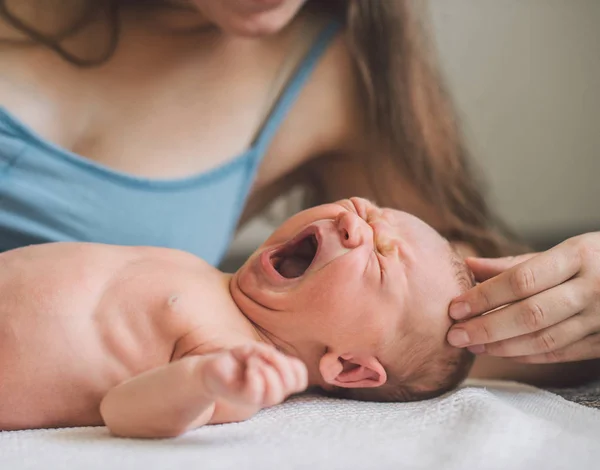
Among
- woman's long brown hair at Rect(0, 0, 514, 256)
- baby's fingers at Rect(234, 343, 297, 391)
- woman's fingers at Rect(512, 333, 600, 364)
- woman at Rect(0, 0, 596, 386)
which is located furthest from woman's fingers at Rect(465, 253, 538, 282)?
baby's fingers at Rect(234, 343, 297, 391)

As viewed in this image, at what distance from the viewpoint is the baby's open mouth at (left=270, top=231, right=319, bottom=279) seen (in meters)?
0.95

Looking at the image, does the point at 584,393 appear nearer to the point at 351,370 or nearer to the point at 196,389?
the point at 351,370

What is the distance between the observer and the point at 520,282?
0.83 metres

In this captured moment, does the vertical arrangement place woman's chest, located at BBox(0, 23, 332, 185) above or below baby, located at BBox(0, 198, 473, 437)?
above

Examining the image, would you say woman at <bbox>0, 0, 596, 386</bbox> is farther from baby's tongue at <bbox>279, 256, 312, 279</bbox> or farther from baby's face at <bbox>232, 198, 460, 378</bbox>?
baby's tongue at <bbox>279, 256, 312, 279</bbox>

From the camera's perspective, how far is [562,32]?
2.19m

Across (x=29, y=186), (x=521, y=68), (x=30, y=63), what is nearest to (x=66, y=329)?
(x=29, y=186)

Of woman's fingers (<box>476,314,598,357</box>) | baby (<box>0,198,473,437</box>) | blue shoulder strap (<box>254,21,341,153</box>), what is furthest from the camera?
blue shoulder strap (<box>254,21,341,153</box>)

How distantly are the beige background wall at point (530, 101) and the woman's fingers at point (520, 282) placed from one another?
1357 mm

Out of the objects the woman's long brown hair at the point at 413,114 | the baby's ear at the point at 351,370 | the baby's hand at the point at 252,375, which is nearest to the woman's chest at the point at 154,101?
the woman's long brown hair at the point at 413,114

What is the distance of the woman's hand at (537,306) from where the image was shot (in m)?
0.83

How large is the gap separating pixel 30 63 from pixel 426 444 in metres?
0.72

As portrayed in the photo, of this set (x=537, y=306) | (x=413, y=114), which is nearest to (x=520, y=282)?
(x=537, y=306)

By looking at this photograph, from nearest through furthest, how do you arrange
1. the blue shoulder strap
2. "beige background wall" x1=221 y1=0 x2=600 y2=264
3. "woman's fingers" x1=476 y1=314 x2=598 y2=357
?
"woman's fingers" x1=476 y1=314 x2=598 y2=357, the blue shoulder strap, "beige background wall" x1=221 y1=0 x2=600 y2=264
